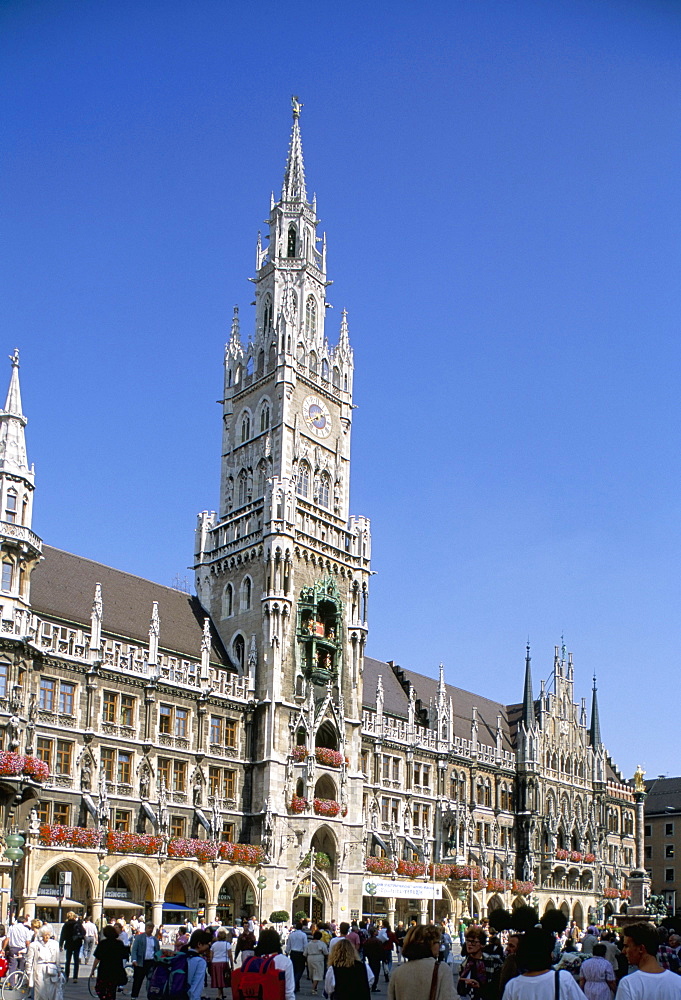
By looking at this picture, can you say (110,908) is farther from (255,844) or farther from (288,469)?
(288,469)

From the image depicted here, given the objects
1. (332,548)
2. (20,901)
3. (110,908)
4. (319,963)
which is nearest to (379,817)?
(332,548)

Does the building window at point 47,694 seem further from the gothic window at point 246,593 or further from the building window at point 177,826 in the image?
the gothic window at point 246,593

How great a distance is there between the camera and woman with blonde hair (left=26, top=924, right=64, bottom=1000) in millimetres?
19703

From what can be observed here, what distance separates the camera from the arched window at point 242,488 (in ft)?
212

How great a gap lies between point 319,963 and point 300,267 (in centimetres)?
4972

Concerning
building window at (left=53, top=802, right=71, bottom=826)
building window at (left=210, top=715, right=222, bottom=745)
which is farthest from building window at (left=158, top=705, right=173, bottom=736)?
building window at (left=53, top=802, right=71, bottom=826)

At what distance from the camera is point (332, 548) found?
6419 cm

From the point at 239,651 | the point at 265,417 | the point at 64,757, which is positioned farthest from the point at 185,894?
the point at 265,417

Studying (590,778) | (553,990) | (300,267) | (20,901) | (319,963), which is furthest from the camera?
(590,778)

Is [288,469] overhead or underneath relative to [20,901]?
overhead

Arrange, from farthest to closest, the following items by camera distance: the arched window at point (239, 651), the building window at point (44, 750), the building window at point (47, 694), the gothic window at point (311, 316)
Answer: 1. the gothic window at point (311, 316)
2. the arched window at point (239, 651)
3. the building window at point (47, 694)
4. the building window at point (44, 750)

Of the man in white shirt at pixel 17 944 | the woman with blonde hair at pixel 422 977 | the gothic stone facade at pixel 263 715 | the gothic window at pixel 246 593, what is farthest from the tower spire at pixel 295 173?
the woman with blonde hair at pixel 422 977

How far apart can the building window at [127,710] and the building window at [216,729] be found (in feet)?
16.7

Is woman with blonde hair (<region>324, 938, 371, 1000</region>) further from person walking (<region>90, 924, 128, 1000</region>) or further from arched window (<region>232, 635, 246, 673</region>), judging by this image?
arched window (<region>232, 635, 246, 673</region>)
